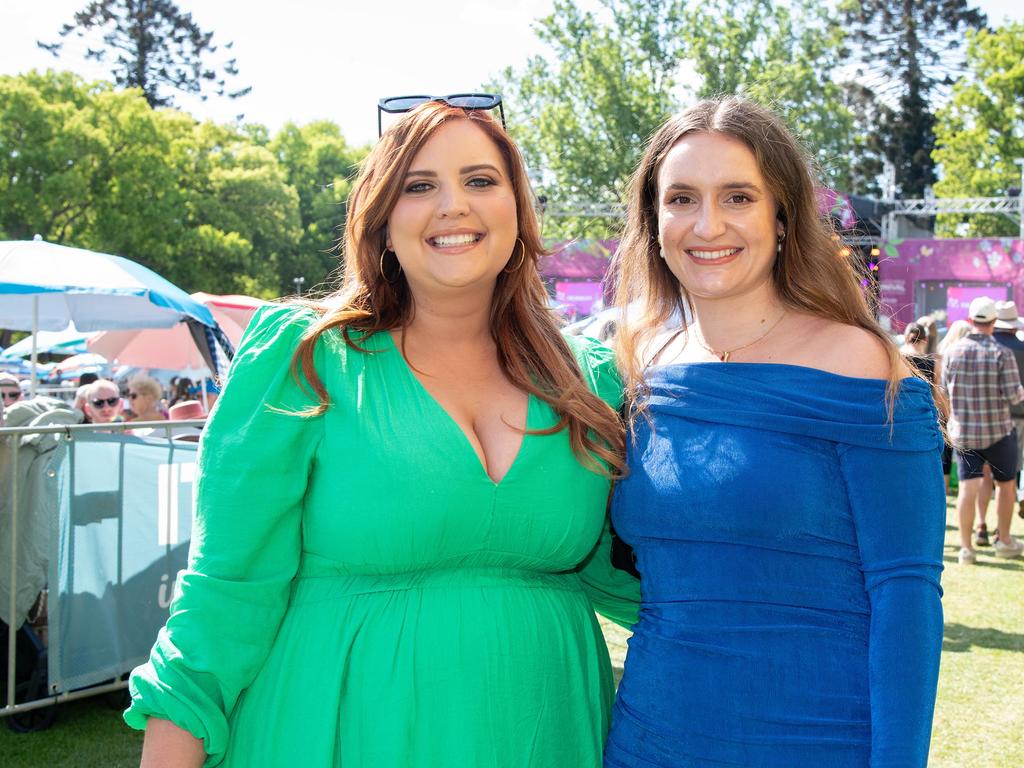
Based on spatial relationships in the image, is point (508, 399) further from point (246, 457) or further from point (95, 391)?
point (95, 391)

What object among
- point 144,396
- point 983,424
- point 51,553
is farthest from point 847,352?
point 144,396

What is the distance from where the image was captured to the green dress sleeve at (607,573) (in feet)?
7.56

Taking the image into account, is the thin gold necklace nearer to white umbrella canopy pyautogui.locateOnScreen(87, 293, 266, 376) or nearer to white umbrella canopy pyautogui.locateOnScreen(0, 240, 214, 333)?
white umbrella canopy pyautogui.locateOnScreen(0, 240, 214, 333)

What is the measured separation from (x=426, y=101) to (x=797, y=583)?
4.20ft

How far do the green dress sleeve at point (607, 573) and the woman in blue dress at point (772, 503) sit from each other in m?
0.18

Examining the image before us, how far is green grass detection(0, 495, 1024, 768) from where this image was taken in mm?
4531

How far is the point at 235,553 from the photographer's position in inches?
73.2

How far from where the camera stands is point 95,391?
7766 mm

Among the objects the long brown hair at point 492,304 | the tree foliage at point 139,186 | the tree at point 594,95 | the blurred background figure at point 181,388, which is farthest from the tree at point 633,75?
the long brown hair at point 492,304

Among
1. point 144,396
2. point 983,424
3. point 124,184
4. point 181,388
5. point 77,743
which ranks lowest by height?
point 77,743

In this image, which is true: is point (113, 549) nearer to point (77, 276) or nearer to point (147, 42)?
point (77, 276)

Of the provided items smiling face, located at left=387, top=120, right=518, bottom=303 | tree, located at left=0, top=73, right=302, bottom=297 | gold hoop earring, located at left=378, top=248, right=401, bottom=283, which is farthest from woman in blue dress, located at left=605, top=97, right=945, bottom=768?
tree, located at left=0, top=73, right=302, bottom=297

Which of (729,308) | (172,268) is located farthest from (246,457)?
(172,268)

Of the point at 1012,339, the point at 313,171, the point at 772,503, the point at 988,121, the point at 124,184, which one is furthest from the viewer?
the point at 313,171
